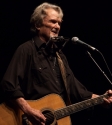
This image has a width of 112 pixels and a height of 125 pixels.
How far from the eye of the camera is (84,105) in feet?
8.73

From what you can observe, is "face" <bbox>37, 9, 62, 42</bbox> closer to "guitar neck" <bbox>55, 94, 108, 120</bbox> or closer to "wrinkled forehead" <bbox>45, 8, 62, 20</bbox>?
"wrinkled forehead" <bbox>45, 8, 62, 20</bbox>

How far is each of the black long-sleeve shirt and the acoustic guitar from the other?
79 millimetres

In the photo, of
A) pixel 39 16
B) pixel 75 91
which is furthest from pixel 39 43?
pixel 75 91

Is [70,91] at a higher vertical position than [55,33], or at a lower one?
lower

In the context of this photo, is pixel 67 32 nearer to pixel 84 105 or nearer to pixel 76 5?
pixel 76 5

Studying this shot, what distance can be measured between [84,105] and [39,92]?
0.49 meters

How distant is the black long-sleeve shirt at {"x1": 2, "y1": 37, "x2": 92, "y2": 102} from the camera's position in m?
2.35

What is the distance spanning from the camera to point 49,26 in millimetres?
2746

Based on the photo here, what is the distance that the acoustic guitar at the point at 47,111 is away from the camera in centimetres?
231

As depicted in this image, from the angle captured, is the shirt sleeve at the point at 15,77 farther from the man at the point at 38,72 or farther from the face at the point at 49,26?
the face at the point at 49,26

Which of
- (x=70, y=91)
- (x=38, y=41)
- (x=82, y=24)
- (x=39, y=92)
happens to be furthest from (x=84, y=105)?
(x=82, y=24)

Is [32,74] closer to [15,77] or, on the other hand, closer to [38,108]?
[15,77]

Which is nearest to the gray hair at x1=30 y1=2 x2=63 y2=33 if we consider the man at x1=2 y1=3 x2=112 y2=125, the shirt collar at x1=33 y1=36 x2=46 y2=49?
the man at x1=2 y1=3 x2=112 y2=125

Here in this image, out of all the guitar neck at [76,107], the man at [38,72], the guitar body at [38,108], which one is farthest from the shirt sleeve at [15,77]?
the guitar neck at [76,107]
